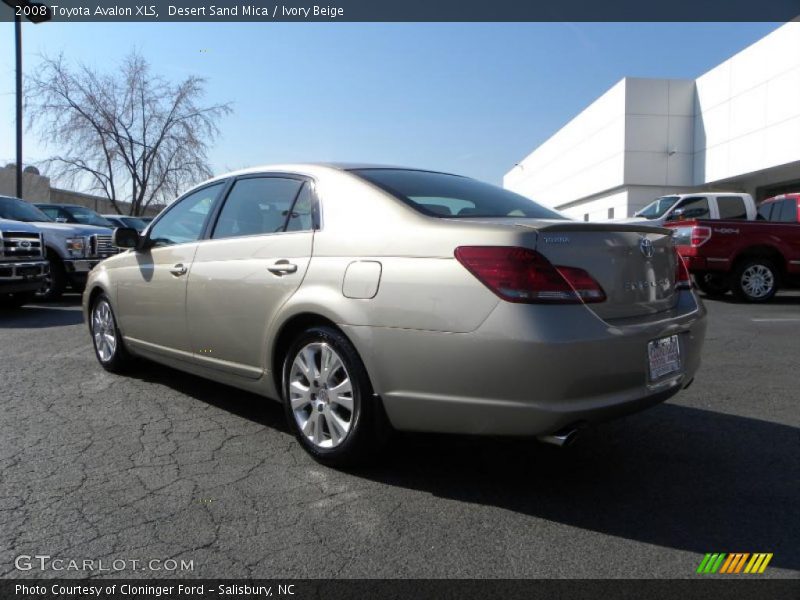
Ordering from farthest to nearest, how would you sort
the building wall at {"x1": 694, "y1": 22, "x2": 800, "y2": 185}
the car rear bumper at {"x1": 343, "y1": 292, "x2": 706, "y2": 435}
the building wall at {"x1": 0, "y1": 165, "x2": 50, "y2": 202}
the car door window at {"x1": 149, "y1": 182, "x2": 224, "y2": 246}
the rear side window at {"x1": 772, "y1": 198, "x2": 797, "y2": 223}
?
the building wall at {"x1": 0, "y1": 165, "x2": 50, "y2": 202}, the building wall at {"x1": 694, "y1": 22, "x2": 800, "y2": 185}, the rear side window at {"x1": 772, "y1": 198, "x2": 797, "y2": 223}, the car door window at {"x1": 149, "y1": 182, "x2": 224, "y2": 246}, the car rear bumper at {"x1": 343, "y1": 292, "x2": 706, "y2": 435}

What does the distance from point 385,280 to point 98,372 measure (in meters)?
3.62

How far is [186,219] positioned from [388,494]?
106 inches

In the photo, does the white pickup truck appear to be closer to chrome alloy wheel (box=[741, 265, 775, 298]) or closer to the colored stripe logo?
chrome alloy wheel (box=[741, 265, 775, 298])

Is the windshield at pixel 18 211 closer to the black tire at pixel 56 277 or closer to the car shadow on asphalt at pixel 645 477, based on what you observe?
the black tire at pixel 56 277

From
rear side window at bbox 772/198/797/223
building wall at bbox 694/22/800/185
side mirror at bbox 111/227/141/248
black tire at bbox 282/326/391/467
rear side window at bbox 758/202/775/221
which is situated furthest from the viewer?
building wall at bbox 694/22/800/185

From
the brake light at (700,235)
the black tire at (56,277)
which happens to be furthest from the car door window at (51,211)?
the brake light at (700,235)

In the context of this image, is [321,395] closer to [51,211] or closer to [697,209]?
[697,209]

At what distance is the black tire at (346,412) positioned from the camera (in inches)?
122

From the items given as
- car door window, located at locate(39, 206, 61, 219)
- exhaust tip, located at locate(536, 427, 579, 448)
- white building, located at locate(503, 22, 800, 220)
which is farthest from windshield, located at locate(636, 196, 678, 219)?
car door window, located at locate(39, 206, 61, 219)

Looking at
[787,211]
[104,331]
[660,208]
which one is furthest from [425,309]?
[660,208]

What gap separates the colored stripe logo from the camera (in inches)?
94.4

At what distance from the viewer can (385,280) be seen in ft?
9.91

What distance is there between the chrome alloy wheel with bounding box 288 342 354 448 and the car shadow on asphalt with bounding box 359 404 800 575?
30 cm
